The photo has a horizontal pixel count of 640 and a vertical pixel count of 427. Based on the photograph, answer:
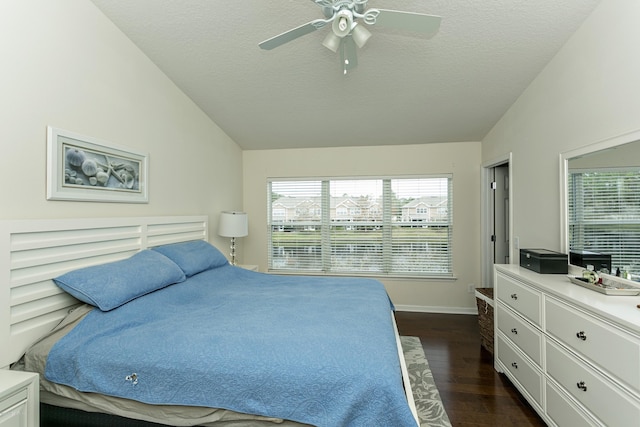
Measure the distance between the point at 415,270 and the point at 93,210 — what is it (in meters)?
3.64

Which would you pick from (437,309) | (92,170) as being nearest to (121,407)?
(92,170)

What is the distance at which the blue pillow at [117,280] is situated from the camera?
1753 millimetres

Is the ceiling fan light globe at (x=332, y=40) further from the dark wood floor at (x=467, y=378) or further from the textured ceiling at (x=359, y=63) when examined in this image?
the dark wood floor at (x=467, y=378)

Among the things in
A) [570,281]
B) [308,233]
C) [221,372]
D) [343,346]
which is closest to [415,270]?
[308,233]

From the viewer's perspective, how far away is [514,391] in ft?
7.62

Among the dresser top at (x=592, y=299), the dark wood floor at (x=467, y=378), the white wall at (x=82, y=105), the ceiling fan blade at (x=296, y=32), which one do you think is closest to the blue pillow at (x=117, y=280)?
the white wall at (x=82, y=105)

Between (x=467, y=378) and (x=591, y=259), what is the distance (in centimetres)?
130

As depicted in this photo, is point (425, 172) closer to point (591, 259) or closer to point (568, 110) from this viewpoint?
point (568, 110)

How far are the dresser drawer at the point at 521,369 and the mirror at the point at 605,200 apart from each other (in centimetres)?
82

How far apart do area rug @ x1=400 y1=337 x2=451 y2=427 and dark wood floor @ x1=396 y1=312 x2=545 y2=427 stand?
52mm

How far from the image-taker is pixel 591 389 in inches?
59.7

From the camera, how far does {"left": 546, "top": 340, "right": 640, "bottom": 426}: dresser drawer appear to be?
1.32 m

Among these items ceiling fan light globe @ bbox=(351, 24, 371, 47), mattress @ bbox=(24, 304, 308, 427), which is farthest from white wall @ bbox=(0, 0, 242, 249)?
ceiling fan light globe @ bbox=(351, 24, 371, 47)

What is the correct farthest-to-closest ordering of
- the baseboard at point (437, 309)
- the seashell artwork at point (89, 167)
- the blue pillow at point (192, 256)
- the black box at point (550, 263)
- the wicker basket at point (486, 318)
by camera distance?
the baseboard at point (437, 309) < the wicker basket at point (486, 318) < the blue pillow at point (192, 256) < the black box at point (550, 263) < the seashell artwork at point (89, 167)
